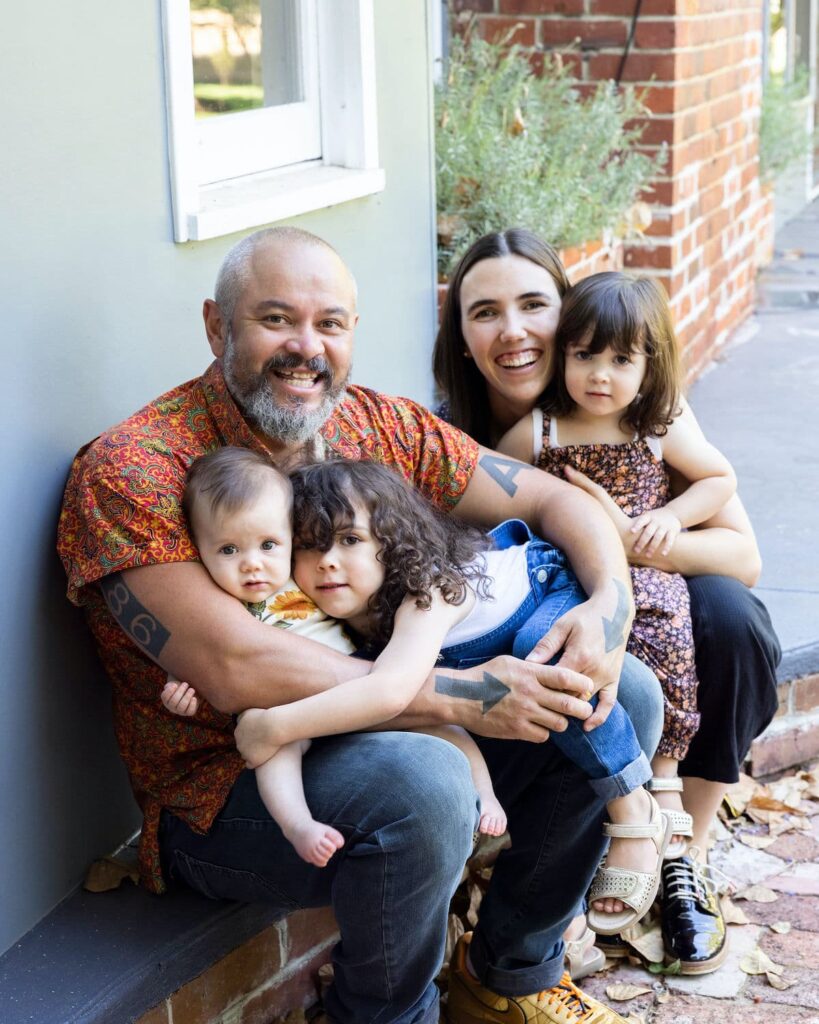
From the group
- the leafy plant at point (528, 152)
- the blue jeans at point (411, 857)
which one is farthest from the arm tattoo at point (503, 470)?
the leafy plant at point (528, 152)

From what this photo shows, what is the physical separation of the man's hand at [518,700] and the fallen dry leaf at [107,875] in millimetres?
732

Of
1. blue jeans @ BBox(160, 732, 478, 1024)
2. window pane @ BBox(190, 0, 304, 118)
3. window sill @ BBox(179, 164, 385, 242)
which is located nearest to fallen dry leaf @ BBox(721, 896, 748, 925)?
blue jeans @ BBox(160, 732, 478, 1024)

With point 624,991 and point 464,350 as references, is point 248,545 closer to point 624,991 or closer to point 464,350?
point 464,350

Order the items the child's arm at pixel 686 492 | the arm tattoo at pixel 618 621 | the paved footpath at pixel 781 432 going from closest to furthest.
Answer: the arm tattoo at pixel 618 621
the child's arm at pixel 686 492
the paved footpath at pixel 781 432

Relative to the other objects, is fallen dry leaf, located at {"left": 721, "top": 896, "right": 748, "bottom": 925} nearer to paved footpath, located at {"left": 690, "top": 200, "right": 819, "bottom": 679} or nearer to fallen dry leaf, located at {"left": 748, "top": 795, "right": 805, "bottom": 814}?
fallen dry leaf, located at {"left": 748, "top": 795, "right": 805, "bottom": 814}

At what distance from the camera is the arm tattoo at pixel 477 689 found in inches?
99.1

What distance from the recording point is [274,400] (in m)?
2.62

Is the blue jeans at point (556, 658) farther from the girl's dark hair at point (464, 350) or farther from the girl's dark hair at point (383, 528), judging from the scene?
the girl's dark hair at point (464, 350)

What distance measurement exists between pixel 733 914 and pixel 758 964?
8.1 inches

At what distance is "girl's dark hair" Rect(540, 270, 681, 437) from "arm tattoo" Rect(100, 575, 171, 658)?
4.10 ft

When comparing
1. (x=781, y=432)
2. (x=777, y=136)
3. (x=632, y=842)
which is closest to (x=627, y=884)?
(x=632, y=842)

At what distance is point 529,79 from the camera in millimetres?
5773

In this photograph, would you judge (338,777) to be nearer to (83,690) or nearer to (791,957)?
(83,690)

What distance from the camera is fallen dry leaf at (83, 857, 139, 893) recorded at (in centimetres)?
268
